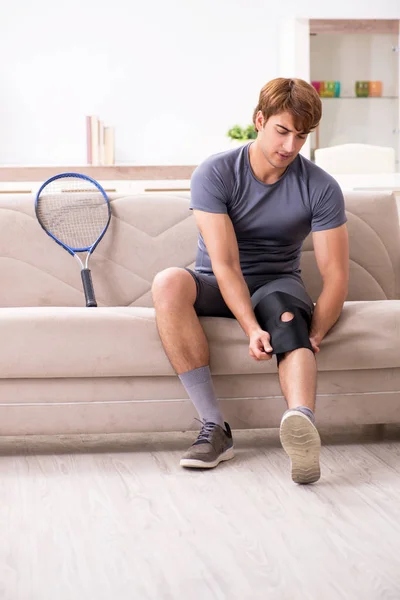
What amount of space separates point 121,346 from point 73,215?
712 millimetres

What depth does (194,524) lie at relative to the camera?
73.4 inches

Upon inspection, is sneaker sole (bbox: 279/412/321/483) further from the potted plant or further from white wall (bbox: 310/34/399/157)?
white wall (bbox: 310/34/399/157)

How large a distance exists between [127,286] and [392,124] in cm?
414

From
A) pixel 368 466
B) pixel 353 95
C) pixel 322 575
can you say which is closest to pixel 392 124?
pixel 353 95

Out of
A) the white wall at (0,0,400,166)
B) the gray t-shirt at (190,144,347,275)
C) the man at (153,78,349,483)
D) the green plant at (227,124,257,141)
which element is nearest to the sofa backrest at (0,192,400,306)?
the man at (153,78,349,483)

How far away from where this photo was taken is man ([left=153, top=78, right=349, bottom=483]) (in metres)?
2.30

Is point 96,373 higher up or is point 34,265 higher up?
point 34,265

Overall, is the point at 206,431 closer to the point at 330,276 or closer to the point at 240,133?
the point at 330,276

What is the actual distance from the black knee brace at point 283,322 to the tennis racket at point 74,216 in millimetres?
760

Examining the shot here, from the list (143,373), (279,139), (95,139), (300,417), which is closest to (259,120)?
(279,139)

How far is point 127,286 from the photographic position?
2.96 meters

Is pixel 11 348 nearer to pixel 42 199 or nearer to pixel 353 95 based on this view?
pixel 42 199

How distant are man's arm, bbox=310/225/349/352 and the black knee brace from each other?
37mm

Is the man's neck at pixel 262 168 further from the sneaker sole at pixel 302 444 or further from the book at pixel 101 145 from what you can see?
the book at pixel 101 145
